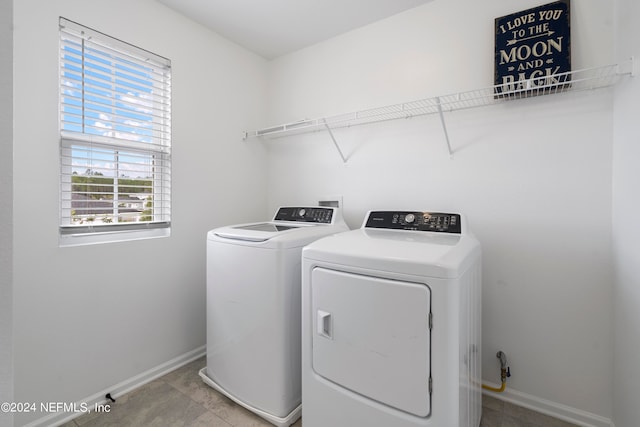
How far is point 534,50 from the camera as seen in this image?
1.56 m

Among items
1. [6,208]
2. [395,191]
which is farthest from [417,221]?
[6,208]

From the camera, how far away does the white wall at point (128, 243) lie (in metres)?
1.42

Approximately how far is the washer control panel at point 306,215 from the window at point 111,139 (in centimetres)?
84

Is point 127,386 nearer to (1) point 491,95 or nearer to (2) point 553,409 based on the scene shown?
(2) point 553,409

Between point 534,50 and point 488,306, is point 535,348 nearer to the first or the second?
point 488,306

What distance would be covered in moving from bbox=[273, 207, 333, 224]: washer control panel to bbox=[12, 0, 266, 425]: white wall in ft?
1.57

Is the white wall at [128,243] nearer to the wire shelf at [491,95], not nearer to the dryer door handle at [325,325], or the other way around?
the wire shelf at [491,95]

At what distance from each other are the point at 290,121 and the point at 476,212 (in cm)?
174

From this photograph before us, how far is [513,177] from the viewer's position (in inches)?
65.9

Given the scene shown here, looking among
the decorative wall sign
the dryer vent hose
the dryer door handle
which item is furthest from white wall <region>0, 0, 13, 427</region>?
the dryer vent hose

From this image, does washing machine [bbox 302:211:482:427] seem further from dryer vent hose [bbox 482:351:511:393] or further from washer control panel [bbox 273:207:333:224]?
washer control panel [bbox 273:207:333:224]

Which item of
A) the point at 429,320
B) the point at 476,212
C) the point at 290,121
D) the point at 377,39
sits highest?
the point at 377,39

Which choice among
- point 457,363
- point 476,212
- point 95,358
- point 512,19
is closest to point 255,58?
point 512,19

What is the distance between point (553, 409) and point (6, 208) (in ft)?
7.85
